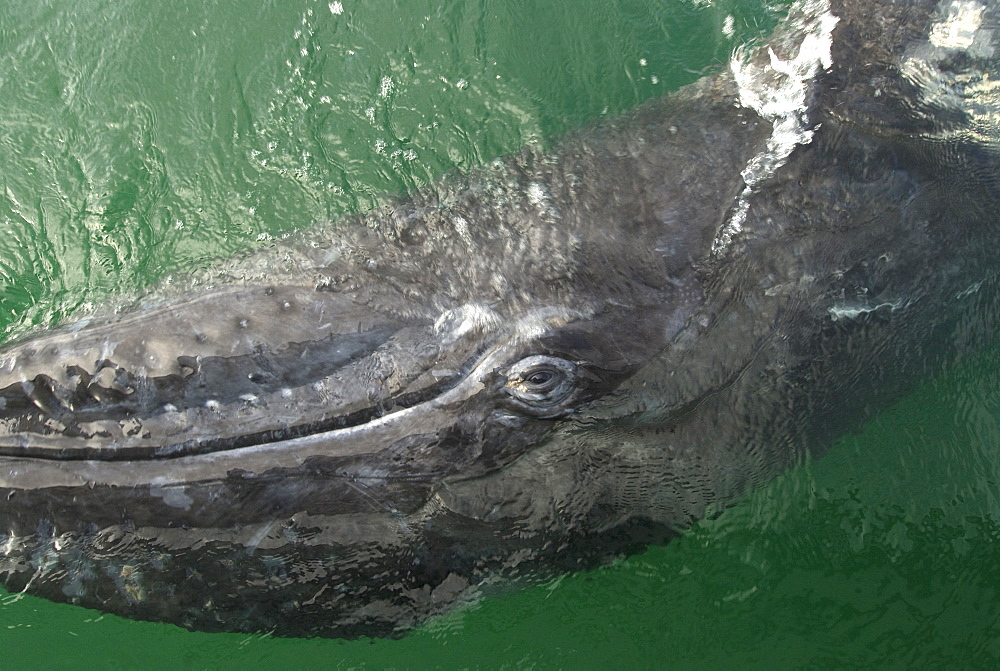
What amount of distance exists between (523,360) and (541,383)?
164 millimetres

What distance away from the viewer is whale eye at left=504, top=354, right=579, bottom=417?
4484mm

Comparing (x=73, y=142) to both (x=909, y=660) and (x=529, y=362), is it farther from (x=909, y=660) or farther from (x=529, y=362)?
(x=909, y=660)

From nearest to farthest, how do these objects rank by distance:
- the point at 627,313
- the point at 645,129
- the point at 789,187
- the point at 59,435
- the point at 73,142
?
the point at 59,435
the point at 627,313
the point at 789,187
the point at 645,129
the point at 73,142

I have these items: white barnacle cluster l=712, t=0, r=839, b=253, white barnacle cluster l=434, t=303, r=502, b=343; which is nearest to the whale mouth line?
white barnacle cluster l=434, t=303, r=502, b=343

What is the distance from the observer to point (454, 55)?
290 inches

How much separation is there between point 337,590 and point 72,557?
4.45ft

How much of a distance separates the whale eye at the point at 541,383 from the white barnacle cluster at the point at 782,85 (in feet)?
4.67

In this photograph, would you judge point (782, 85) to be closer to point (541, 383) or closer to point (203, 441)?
point (541, 383)

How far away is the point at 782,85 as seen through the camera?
5.94 metres

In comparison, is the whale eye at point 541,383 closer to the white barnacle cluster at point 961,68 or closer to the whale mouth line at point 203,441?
the whale mouth line at point 203,441

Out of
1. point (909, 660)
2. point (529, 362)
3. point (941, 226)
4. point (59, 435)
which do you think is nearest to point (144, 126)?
point (59, 435)

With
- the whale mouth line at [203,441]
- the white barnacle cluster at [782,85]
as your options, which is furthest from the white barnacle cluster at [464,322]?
the white barnacle cluster at [782,85]

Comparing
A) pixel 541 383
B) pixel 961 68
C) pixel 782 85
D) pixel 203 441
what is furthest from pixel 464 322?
pixel 961 68

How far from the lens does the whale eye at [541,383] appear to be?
4484mm
